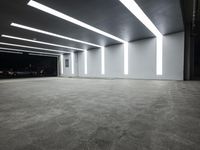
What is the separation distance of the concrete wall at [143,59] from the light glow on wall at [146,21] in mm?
305

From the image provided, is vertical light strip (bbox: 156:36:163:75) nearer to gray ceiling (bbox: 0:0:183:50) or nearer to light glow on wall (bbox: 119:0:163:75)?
light glow on wall (bbox: 119:0:163:75)

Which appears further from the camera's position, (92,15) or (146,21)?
(146,21)

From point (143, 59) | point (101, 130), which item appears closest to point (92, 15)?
point (101, 130)

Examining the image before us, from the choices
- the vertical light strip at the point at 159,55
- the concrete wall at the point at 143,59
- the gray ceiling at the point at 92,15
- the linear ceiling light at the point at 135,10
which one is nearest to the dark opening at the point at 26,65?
the concrete wall at the point at 143,59

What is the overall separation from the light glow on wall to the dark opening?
16.6 m

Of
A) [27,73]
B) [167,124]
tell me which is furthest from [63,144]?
[27,73]

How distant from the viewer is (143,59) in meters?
11.1

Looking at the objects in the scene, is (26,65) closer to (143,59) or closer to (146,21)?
(143,59)

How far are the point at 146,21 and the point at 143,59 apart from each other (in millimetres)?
4205

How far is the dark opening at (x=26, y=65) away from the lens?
17.4 meters

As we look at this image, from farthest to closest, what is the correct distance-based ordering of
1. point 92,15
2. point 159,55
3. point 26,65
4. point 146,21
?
1. point 26,65
2. point 159,55
3. point 146,21
4. point 92,15

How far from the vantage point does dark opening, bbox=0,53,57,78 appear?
17.4 meters

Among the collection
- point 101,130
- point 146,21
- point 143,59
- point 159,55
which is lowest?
point 101,130

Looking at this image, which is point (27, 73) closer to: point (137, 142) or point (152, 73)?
point (152, 73)
